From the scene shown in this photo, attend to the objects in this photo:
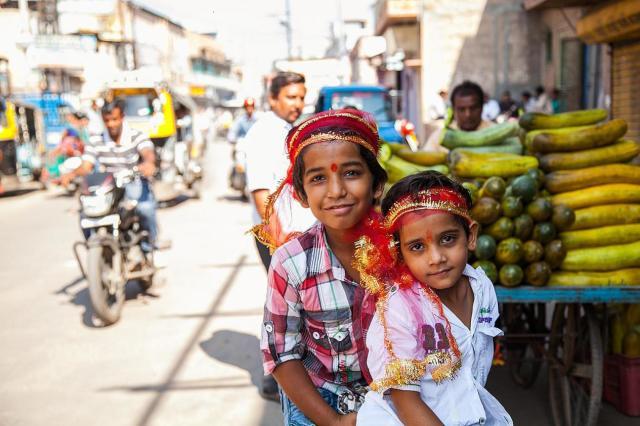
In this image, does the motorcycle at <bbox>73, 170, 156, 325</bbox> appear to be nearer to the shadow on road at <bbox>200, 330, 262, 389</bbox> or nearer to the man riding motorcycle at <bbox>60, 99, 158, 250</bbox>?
the man riding motorcycle at <bbox>60, 99, 158, 250</bbox>

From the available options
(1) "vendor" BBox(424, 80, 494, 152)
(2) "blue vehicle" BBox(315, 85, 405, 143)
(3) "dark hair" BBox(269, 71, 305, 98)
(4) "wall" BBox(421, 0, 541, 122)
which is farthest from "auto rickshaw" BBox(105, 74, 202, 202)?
(4) "wall" BBox(421, 0, 541, 122)

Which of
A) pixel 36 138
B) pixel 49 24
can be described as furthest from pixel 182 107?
pixel 49 24

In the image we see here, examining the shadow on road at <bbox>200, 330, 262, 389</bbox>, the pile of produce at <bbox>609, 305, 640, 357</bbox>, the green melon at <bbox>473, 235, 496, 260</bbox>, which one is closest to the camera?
the green melon at <bbox>473, 235, 496, 260</bbox>

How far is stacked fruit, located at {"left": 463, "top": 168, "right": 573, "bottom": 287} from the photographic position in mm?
3365

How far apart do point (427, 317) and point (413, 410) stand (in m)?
0.25

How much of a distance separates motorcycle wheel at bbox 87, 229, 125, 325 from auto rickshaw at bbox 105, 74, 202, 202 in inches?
280

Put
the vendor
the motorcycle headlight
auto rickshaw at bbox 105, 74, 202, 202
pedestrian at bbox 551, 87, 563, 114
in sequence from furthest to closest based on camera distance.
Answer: pedestrian at bbox 551, 87, 563, 114
auto rickshaw at bbox 105, 74, 202, 202
the motorcycle headlight
the vendor

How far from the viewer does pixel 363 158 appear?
2.00 m

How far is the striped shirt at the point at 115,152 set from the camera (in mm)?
6449

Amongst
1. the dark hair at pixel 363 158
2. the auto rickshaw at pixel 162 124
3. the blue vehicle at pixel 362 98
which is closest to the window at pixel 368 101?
the blue vehicle at pixel 362 98

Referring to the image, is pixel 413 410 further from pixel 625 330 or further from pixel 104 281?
pixel 104 281

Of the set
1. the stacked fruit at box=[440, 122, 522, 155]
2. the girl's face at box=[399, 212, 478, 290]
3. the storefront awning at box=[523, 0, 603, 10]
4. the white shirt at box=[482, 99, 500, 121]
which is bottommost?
the girl's face at box=[399, 212, 478, 290]

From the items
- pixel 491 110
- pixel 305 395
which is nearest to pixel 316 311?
pixel 305 395

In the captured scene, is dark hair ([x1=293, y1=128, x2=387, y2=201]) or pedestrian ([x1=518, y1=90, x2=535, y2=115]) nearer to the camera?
dark hair ([x1=293, y1=128, x2=387, y2=201])
